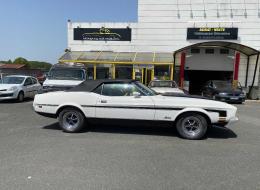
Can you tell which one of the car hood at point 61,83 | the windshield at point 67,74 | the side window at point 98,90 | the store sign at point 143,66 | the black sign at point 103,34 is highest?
the black sign at point 103,34

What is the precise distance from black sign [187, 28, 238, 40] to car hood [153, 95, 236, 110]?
16185 millimetres

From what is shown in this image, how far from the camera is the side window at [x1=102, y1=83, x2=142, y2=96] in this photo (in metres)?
7.11

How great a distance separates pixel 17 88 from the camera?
14523mm

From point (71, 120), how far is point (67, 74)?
19.5ft

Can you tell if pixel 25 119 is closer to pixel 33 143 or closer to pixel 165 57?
pixel 33 143

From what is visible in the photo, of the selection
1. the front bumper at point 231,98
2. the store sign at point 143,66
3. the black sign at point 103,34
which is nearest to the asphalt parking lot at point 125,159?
the front bumper at point 231,98

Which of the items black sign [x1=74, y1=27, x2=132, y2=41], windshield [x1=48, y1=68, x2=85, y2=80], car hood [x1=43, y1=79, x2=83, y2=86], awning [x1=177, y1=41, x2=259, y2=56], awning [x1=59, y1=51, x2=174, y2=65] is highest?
black sign [x1=74, y1=27, x2=132, y2=41]

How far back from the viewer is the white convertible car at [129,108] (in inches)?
264

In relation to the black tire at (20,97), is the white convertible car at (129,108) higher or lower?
higher

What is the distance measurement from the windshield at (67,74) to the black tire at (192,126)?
→ 7.18 meters

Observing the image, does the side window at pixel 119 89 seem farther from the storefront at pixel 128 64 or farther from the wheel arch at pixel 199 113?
the storefront at pixel 128 64

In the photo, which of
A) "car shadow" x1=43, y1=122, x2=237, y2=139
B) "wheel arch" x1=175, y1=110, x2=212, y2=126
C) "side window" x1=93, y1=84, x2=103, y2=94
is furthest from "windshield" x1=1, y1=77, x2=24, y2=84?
"wheel arch" x1=175, y1=110, x2=212, y2=126

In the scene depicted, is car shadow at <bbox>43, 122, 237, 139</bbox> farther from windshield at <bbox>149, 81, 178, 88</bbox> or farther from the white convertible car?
windshield at <bbox>149, 81, 178, 88</bbox>

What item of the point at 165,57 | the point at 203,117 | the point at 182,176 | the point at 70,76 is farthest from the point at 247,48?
the point at 182,176
